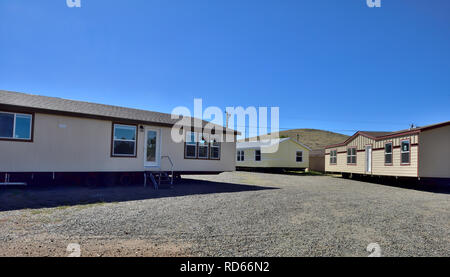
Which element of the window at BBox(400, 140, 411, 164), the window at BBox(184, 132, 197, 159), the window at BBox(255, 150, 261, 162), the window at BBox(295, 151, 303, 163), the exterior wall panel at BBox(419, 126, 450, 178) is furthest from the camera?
the window at BBox(295, 151, 303, 163)

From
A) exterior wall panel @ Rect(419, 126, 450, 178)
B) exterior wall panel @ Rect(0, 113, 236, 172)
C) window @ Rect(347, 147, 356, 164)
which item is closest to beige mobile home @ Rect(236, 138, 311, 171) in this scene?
window @ Rect(347, 147, 356, 164)

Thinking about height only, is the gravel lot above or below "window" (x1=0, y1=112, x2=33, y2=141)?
below

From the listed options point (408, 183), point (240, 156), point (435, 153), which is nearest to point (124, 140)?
point (435, 153)

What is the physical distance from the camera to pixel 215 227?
5961mm

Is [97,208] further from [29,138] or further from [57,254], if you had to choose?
[29,138]

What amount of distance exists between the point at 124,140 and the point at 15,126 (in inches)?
161

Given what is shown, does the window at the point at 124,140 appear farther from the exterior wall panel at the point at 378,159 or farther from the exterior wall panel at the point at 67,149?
the exterior wall panel at the point at 378,159

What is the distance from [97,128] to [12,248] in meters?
8.95

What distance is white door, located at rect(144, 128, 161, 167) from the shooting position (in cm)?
1419

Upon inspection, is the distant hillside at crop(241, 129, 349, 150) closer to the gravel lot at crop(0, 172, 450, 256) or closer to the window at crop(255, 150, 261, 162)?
the window at crop(255, 150, 261, 162)

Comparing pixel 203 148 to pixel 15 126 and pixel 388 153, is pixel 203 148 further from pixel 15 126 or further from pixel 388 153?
pixel 388 153

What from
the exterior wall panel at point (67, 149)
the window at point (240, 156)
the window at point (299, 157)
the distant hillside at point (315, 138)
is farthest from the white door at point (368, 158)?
the distant hillside at point (315, 138)

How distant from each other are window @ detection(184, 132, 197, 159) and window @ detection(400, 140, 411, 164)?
1091cm
